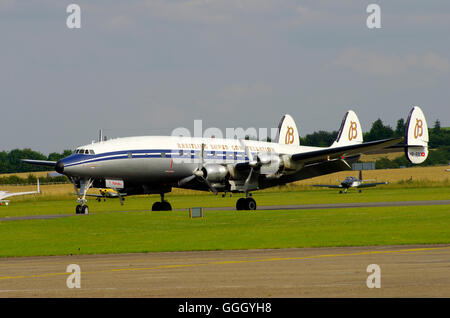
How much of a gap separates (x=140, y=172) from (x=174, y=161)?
2535 millimetres

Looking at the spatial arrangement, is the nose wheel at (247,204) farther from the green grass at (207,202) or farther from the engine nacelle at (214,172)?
the green grass at (207,202)

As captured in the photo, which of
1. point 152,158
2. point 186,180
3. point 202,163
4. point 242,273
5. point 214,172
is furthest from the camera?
point 186,180

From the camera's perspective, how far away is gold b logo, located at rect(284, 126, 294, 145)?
193ft

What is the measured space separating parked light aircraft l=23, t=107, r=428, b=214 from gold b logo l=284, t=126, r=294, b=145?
676 cm

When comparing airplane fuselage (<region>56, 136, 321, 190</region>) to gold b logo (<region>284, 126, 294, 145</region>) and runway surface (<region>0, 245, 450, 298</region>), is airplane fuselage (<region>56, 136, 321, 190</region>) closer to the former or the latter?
gold b logo (<region>284, 126, 294, 145</region>)

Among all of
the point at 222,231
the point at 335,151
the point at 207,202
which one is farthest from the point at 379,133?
the point at 222,231

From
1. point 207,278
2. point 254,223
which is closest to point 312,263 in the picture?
point 207,278

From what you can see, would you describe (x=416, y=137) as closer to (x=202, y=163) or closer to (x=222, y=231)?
(x=202, y=163)

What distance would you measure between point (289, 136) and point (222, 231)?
1155 inches

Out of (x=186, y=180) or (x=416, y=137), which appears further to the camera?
(x=416, y=137)

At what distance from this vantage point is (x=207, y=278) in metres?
15.9

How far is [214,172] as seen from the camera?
4469 centimetres

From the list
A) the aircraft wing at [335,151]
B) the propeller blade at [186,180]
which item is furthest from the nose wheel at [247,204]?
the aircraft wing at [335,151]

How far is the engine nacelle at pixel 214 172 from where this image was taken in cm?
4450
